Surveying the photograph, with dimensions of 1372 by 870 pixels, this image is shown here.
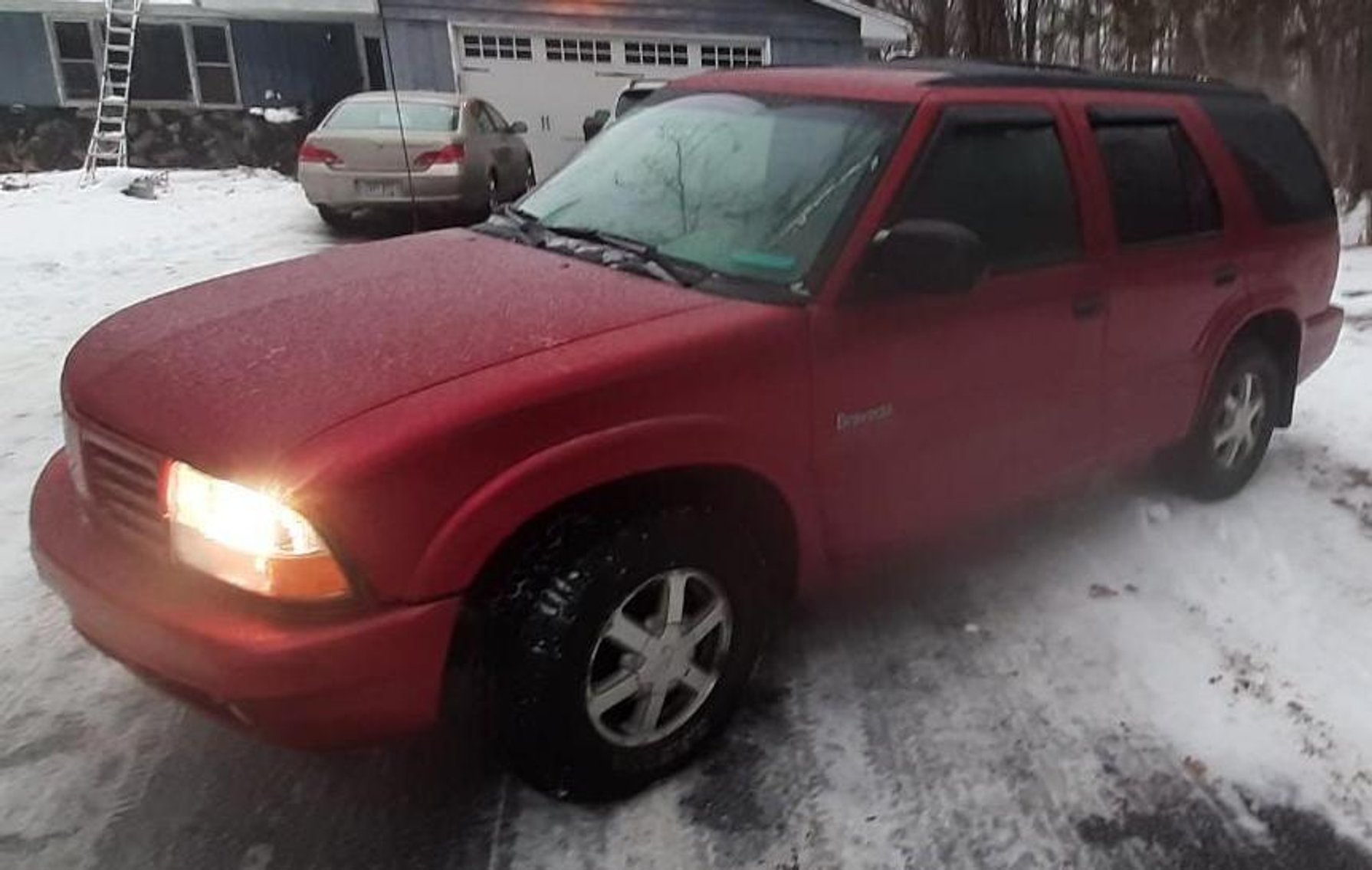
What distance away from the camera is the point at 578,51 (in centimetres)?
1839

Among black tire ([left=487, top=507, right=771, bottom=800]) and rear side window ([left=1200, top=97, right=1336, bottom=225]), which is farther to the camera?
rear side window ([left=1200, top=97, right=1336, bottom=225])

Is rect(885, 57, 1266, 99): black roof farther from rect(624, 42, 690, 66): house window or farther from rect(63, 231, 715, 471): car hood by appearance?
rect(624, 42, 690, 66): house window

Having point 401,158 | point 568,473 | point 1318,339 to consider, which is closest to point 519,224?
point 568,473

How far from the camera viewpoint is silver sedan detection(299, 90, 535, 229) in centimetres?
1136

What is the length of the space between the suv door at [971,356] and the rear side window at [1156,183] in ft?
0.81

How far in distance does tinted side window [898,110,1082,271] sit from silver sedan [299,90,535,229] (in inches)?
326

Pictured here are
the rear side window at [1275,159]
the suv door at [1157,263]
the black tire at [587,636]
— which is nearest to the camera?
the black tire at [587,636]

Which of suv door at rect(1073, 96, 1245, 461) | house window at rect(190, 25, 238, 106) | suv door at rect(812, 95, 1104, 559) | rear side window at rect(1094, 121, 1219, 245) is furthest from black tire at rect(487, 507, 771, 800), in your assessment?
house window at rect(190, 25, 238, 106)

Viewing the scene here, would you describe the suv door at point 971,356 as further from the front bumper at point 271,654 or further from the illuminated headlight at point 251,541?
the illuminated headlight at point 251,541

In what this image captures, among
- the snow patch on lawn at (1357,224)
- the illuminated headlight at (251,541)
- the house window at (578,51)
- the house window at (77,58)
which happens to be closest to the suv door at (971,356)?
the illuminated headlight at (251,541)

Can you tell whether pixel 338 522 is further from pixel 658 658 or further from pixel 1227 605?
pixel 1227 605

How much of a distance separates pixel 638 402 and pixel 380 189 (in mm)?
9712

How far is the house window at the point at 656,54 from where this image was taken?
18625 mm

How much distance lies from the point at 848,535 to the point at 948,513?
1.50 feet
